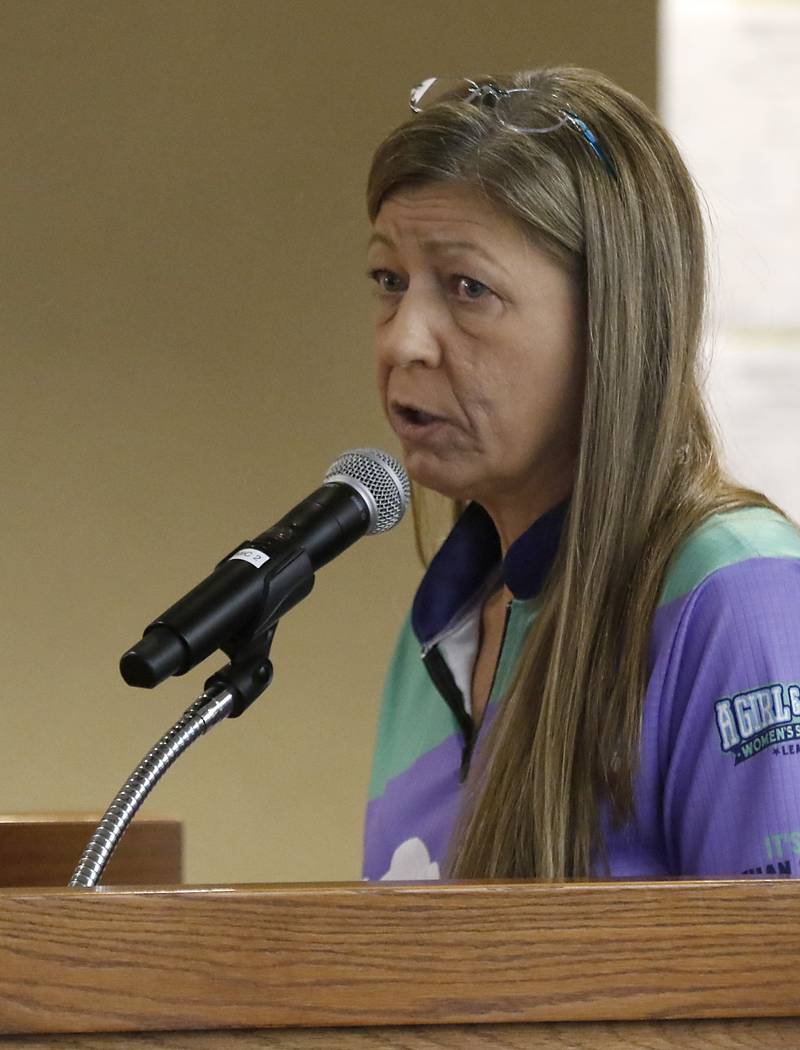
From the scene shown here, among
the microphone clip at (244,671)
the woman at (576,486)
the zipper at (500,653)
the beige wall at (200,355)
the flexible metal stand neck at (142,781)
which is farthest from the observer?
the beige wall at (200,355)

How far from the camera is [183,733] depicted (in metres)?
0.86

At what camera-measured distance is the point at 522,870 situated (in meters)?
1.08

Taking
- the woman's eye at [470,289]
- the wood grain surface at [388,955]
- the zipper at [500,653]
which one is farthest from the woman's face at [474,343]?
the wood grain surface at [388,955]

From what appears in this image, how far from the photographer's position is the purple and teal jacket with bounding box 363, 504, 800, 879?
3.19 feet

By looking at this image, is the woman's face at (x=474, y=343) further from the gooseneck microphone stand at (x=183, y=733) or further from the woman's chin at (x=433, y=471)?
the gooseneck microphone stand at (x=183, y=733)

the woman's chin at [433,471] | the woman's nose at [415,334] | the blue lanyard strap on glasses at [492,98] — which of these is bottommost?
the woman's chin at [433,471]

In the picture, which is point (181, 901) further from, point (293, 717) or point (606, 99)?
point (293, 717)

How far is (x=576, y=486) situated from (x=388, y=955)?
2.03 feet

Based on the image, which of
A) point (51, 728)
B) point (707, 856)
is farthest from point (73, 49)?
point (707, 856)

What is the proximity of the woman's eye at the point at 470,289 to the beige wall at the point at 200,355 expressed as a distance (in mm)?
1472

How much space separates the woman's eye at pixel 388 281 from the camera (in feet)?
4.09

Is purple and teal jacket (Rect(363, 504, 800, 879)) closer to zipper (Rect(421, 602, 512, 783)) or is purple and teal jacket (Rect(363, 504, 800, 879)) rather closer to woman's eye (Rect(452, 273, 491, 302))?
zipper (Rect(421, 602, 512, 783))

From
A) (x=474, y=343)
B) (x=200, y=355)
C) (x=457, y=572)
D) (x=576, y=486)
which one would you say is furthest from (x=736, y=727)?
(x=200, y=355)

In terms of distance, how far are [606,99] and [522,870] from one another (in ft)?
2.10
